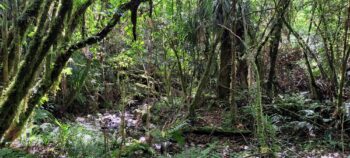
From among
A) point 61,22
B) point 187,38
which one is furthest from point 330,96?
point 61,22

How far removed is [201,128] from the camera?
7059 mm

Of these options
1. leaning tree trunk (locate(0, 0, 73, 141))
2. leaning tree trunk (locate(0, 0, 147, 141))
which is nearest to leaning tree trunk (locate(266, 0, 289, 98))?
leaning tree trunk (locate(0, 0, 147, 141))

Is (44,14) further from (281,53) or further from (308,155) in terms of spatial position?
(281,53)

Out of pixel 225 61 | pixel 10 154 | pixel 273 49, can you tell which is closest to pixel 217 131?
pixel 225 61

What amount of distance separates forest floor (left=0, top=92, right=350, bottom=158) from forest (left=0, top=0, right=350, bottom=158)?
2cm

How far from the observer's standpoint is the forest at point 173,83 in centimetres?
471

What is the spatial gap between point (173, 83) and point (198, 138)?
4.27 metres

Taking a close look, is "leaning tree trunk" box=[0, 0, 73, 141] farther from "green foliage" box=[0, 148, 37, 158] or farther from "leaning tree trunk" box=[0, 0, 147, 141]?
"green foliage" box=[0, 148, 37, 158]

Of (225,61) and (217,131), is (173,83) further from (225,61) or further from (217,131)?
(217,131)

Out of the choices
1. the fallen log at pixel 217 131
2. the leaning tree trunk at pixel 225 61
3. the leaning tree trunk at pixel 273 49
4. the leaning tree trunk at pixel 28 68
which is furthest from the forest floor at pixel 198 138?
the leaning tree trunk at pixel 225 61

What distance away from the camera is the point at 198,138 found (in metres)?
6.79

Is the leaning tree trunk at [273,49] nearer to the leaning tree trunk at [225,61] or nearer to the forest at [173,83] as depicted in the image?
the forest at [173,83]

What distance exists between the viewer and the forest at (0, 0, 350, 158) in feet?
15.4

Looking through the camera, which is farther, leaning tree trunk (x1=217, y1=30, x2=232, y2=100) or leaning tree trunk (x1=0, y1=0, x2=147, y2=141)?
leaning tree trunk (x1=217, y1=30, x2=232, y2=100)
